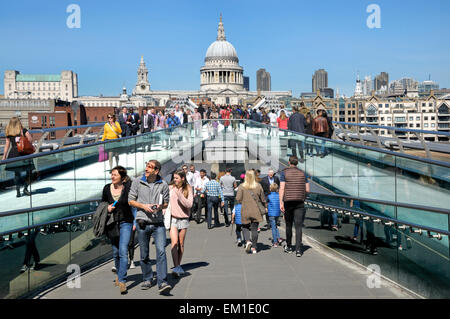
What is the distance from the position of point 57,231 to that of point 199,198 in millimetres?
7048

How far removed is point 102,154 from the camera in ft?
38.8

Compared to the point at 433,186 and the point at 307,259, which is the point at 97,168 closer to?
the point at 307,259

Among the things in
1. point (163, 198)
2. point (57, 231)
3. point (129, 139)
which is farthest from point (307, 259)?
point (129, 139)

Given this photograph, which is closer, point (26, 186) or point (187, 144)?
point (26, 186)

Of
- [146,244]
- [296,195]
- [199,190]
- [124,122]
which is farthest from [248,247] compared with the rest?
[124,122]

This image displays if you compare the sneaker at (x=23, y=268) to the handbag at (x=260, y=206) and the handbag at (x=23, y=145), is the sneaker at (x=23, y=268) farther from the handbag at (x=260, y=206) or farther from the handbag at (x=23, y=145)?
the handbag at (x=260, y=206)

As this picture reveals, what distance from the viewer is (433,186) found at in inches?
320

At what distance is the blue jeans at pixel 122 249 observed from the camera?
8055 millimetres

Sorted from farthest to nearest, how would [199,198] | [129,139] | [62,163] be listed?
[199,198] → [129,139] → [62,163]

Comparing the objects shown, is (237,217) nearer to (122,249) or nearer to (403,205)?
(122,249)

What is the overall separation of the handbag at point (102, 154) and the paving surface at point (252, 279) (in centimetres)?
200

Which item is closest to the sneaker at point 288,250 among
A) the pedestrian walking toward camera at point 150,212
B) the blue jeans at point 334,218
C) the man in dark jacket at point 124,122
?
the blue jeans at point 334,218

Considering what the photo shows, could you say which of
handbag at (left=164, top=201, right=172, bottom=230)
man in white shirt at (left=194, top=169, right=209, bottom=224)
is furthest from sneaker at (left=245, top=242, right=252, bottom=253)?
man in white shirt at (left=194, top=169, right=209, bottom=224)
